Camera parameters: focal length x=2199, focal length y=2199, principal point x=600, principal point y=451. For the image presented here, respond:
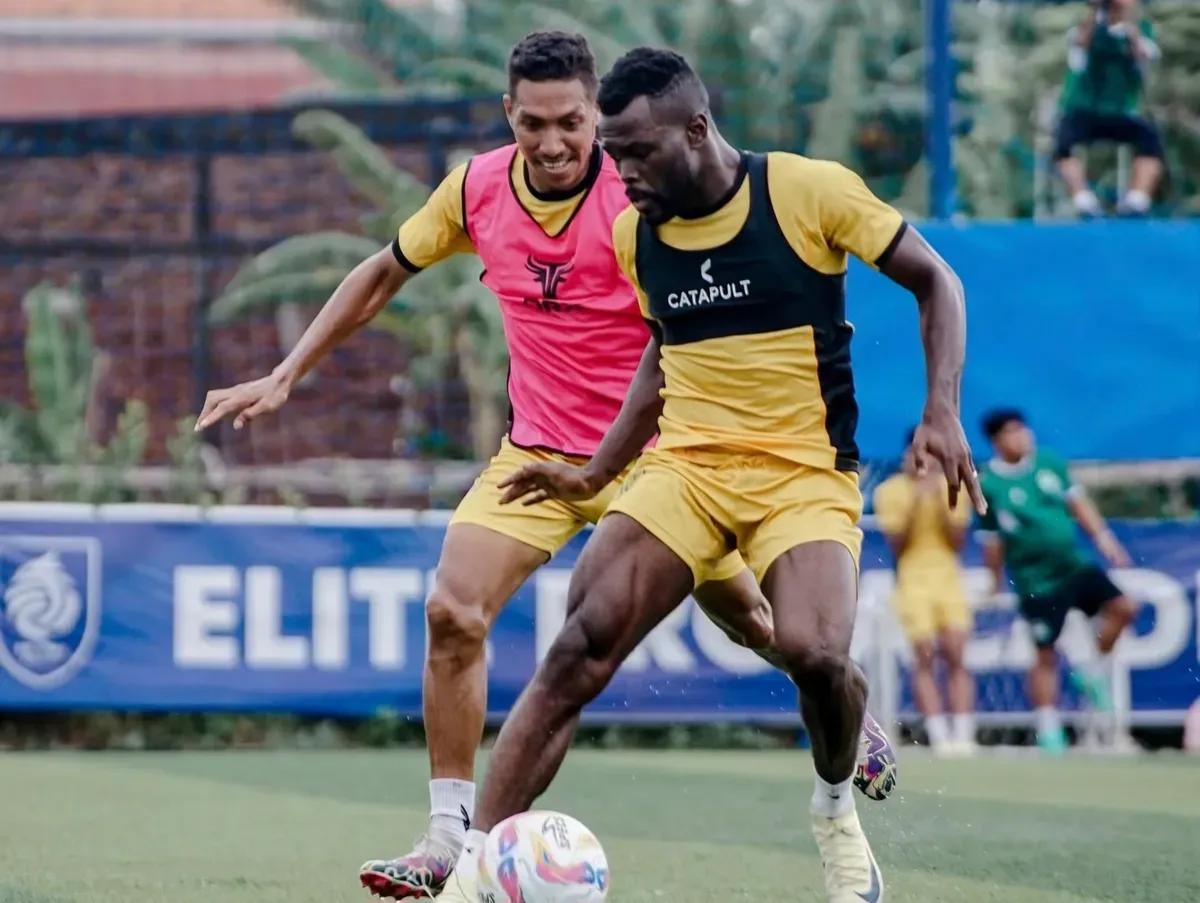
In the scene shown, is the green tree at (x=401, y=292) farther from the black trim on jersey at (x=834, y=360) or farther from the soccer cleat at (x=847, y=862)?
the soccer cleat at (x=847, y=862)

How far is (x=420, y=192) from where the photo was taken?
55.7 feet

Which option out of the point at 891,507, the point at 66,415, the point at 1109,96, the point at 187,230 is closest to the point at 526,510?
the point at 891,507

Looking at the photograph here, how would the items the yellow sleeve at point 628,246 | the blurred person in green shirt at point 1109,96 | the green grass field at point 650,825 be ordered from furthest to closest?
the blurred person in green shirt at point 1109,96
the green grass field at point 650,825
the yellow sleeve at point 628,246

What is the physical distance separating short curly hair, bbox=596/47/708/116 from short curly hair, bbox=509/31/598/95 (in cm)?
56

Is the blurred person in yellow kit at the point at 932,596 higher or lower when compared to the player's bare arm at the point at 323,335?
lower

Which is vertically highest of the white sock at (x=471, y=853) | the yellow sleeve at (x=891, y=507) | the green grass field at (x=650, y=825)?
the yellow sleeve at (x=891, y=507)

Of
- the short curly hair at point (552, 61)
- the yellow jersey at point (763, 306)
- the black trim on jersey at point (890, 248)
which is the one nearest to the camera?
the black trim on jersey at point (890, 248)

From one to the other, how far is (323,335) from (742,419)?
146cm

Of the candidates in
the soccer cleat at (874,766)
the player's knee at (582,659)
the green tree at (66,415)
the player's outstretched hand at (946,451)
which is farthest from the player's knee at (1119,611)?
the player's knee at (582,659)

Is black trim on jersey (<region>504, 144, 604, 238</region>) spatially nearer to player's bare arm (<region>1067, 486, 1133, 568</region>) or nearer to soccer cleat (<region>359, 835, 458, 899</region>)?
soccer cleat (<region>359, 835, 458, 899</region>)

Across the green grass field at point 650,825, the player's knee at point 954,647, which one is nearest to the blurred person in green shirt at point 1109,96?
the player's knee at point 954,647

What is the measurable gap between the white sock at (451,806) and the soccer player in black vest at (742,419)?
2.51ft

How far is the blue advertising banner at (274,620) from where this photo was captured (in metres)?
12.0

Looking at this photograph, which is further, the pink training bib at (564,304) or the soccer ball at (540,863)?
the pink training bib at (564,304)
